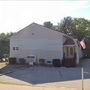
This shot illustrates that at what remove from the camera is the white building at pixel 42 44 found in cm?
3725

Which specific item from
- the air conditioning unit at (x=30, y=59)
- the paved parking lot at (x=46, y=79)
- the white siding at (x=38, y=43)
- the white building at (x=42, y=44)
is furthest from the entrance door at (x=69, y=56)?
the paved parking lot at (x=46, y=79)

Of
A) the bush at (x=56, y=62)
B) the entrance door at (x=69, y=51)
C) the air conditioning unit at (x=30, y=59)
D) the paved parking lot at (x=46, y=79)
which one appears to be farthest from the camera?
the entrance door at (x=69, y=51)

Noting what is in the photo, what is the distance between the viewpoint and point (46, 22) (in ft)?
230

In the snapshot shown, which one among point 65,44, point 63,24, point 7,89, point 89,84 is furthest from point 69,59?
Result: point 63,24

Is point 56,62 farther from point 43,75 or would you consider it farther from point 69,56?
point 43,75

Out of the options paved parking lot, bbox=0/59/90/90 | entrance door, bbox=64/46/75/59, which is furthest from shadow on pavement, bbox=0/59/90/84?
entrance door, bbox=64/46/75/59

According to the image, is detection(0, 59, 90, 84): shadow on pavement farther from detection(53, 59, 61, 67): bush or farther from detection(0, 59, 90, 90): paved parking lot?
detection(53, 59, 61, 67): bush

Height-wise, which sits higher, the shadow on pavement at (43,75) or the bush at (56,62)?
the bush at (56,62)

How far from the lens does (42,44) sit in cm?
3800

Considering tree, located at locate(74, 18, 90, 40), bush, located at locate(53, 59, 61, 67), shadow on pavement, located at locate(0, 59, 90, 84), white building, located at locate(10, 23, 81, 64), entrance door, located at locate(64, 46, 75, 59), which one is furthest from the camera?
tree, located at locate(74, 18, 90, 40)

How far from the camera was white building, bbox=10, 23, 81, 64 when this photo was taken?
1467 inches

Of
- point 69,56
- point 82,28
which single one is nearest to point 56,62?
point 69,56

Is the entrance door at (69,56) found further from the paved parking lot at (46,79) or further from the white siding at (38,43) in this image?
the paved parking lot at (46,79)

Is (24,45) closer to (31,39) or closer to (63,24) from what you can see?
(31,39)
